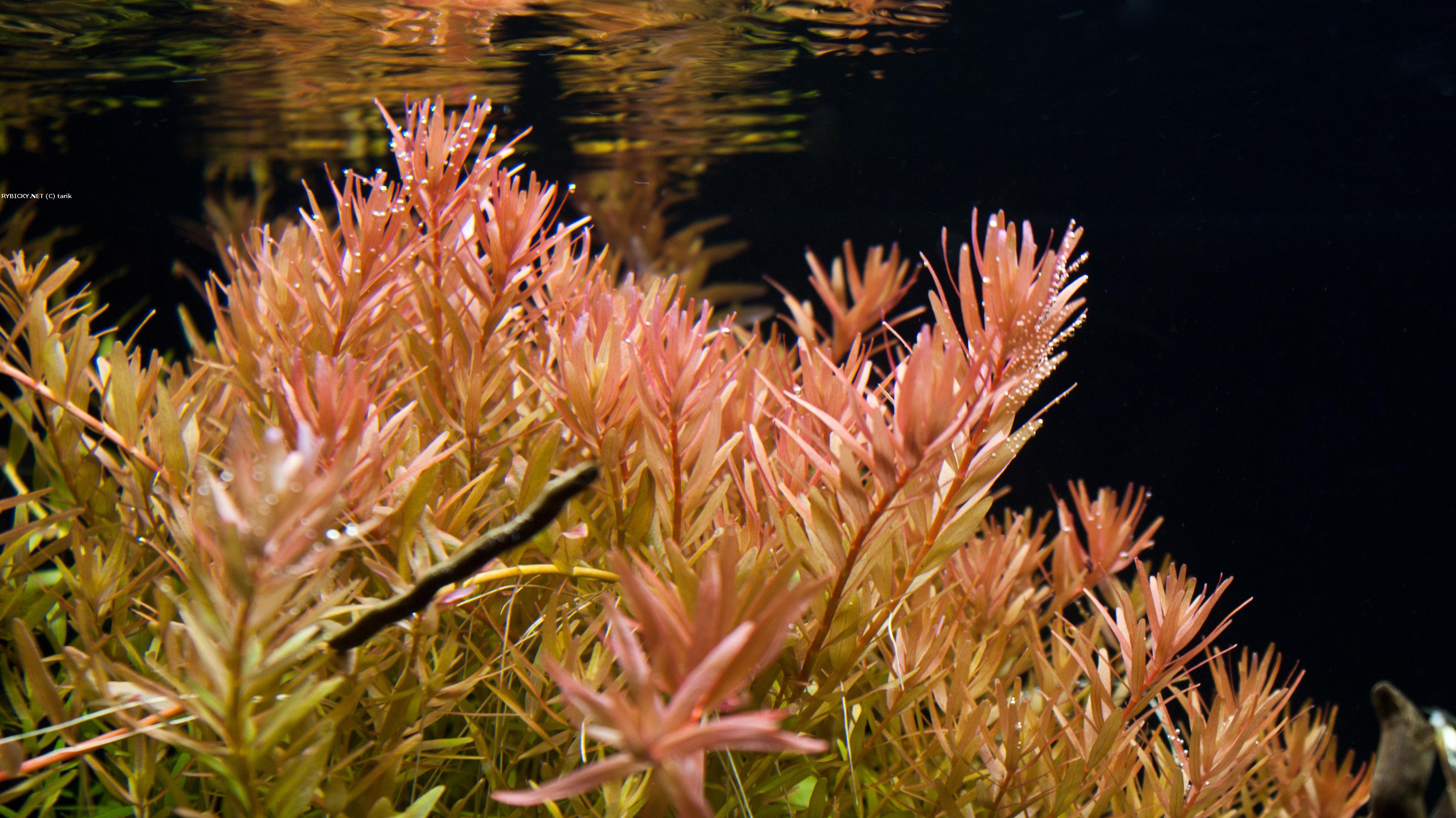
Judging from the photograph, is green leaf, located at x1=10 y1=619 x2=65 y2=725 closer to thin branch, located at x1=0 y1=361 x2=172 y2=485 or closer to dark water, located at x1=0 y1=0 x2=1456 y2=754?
thin branch, located at x1=0 y1=361 x2=172 y2=485

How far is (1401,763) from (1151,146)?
187 inches

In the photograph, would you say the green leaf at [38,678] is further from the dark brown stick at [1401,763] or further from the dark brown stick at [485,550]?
the dark brown stick at [1401,763]

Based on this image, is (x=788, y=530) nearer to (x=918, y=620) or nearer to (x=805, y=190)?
(x=918, y=620)

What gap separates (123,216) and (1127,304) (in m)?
7.96

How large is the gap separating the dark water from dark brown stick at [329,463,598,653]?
3.31m

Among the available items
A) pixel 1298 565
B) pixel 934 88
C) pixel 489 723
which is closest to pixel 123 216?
pixel 934 88

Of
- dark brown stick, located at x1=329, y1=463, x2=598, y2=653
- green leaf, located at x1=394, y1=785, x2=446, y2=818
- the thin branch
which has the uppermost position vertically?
dark brown stick, located at x1=329, y1=463, x2=598, y2=653

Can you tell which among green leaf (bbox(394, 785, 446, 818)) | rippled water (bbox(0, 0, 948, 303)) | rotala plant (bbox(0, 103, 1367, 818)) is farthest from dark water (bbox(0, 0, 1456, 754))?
green leaf (bbox(394, 785, 446, 818))

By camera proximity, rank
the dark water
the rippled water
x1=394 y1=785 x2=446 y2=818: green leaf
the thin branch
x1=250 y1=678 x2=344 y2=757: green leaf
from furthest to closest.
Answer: the dark water < the rippled water < the thin branch < x1=394 y1=785 x2=446 y2=818: green leaf < x1=250 y1=678 x2=344 y2=757: green leaf

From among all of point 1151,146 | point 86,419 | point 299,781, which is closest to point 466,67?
point 86,419

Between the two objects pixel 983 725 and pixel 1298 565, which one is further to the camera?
pixel 1298 565

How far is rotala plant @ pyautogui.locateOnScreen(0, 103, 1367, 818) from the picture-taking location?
70 cm

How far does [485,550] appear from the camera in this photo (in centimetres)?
67

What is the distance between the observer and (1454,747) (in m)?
0.97
